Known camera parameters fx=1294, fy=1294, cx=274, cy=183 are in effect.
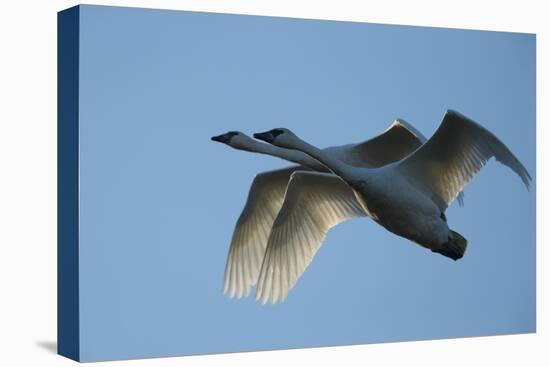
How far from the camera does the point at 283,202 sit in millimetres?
9781

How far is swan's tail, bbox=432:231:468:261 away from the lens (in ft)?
32.0

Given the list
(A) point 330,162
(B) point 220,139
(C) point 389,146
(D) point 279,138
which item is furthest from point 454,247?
(B) point 220,139

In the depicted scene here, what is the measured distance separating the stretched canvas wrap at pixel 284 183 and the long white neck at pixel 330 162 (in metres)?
0.02

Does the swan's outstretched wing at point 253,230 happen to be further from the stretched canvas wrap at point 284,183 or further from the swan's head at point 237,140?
the swan's head at point 237,140

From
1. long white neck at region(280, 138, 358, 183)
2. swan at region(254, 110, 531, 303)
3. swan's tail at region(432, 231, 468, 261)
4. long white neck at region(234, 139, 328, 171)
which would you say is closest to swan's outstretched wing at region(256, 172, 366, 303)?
swan at region(254, 110, 531, 303)

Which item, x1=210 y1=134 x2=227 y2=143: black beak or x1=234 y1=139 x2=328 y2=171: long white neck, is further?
x1=234 y1=139 x2=328 y2=171: long white neck

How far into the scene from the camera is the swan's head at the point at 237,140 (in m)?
9.09

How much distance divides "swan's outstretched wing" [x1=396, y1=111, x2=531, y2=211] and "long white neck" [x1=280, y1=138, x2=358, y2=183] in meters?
0.39

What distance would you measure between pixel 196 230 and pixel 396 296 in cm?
183

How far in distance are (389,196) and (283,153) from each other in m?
0.82

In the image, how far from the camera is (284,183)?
9.70 meters

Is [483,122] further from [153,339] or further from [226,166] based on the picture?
[153,339]

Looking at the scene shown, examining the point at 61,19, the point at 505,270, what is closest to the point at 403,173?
the point at 505,270

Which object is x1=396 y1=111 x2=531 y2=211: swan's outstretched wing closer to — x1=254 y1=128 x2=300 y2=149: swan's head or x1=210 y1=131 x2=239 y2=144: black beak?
x1=254 y1=128 x2=300 y2=149: swan's head
